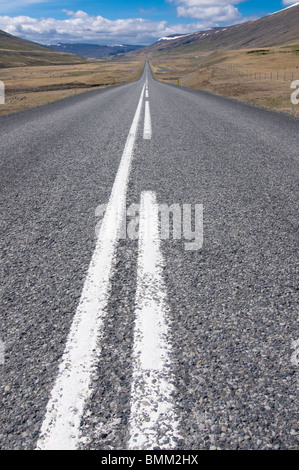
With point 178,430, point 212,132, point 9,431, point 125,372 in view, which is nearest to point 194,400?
point 178,430

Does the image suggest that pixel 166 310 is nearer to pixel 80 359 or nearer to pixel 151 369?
pixel 151 369

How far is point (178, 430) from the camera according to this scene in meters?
1.41

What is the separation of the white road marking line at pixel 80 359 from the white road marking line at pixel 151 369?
0.72 feet

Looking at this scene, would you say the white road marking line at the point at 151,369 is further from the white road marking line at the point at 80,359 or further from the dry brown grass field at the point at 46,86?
the dry brown grass field at the point at 46,86

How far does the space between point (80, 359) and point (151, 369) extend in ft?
1.20

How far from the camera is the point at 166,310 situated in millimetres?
2098

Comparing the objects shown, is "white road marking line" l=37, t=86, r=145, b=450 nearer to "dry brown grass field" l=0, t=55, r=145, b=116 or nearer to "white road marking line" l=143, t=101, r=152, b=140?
"white road marking line" l=143, t=101, r=152, b=140

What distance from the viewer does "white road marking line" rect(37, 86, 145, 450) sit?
139 cm

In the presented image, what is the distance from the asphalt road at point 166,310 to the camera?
1.45 metres

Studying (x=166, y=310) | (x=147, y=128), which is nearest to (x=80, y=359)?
(x=166, y=310)

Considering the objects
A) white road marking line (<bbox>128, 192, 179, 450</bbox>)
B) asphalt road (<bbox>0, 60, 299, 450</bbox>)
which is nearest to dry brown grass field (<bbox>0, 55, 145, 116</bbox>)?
asphalt road (<bbox>0, 60, 299, 450</bbox>)

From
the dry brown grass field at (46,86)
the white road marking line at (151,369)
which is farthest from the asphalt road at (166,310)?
the dry brown grass field at (46,86)

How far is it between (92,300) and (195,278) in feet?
2.43
